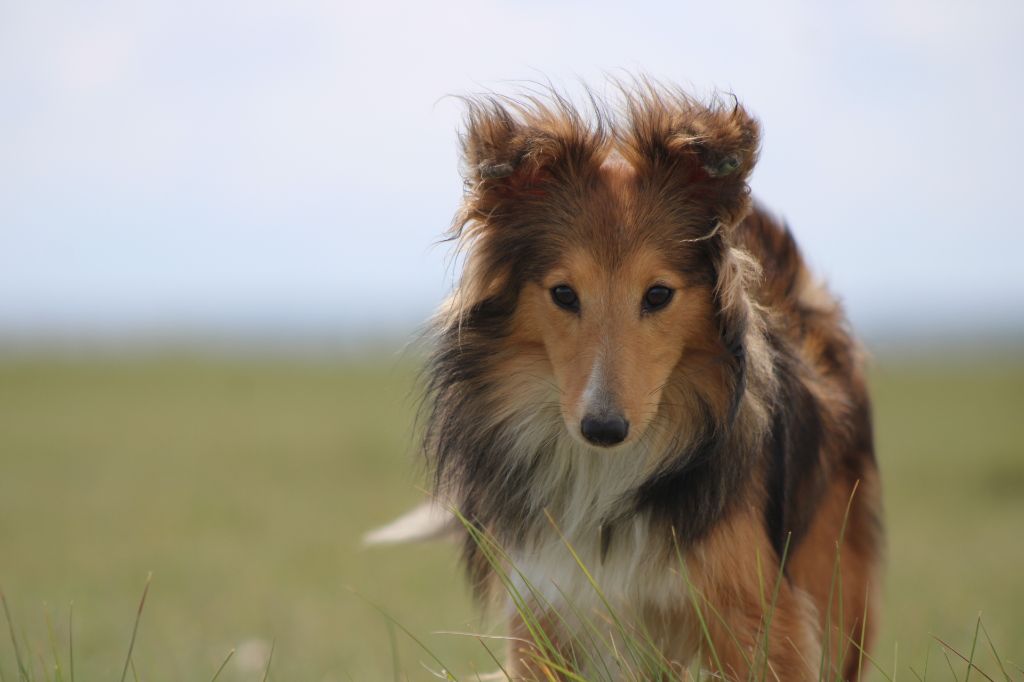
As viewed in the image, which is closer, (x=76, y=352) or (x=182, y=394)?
(x=182, y=394)

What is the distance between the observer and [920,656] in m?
6.14

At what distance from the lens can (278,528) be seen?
10.9 meters

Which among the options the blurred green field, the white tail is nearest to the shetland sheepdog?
the blurred green field

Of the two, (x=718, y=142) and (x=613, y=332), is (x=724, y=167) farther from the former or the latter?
(x=613, y=332)

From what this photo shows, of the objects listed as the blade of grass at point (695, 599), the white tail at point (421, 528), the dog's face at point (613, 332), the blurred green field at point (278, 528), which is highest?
the dog's face at point (613, 332)

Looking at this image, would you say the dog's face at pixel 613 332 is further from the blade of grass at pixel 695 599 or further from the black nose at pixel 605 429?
the blade of grass at pixel 695 599

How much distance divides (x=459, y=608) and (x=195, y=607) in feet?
5.77

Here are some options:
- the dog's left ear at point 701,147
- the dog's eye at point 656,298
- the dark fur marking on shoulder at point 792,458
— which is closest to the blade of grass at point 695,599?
the dark fur marking on shoulder at point 792,458

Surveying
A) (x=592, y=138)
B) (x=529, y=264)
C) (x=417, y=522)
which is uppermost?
(x=592, y=138)

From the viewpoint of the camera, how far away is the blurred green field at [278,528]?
6422mm

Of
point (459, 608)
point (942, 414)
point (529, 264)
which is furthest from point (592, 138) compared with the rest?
point (942, 414)

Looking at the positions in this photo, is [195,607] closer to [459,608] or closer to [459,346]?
[459,608]

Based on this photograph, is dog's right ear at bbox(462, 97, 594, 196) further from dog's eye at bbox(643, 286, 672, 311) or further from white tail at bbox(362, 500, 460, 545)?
white tail at bbox(362, 500, 460, 545)

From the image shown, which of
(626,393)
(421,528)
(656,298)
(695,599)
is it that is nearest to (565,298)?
(656,298)
